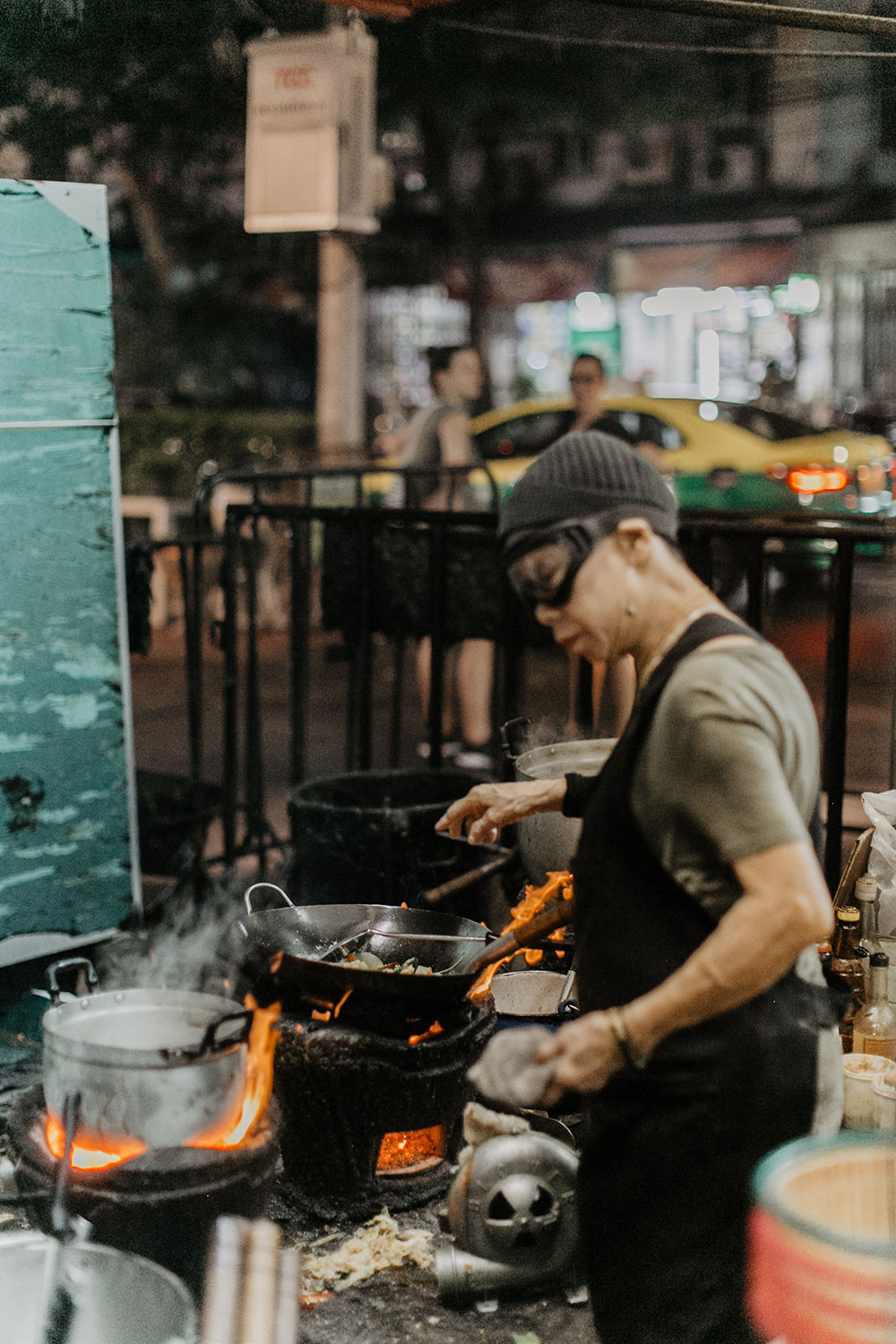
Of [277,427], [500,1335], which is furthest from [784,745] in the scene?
[277,427]

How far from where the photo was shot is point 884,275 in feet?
92.9

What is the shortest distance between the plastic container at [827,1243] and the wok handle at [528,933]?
937mm

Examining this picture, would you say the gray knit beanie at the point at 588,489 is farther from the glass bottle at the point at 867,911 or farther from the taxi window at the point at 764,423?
the taxi window at the point at 764,423

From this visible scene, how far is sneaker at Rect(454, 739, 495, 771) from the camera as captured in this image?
8664mm

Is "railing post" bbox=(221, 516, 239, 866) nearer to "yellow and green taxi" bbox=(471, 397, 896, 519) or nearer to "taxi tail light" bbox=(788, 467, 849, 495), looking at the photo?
"yellow and green taxi" bbox=(471, 397, 896, 519)

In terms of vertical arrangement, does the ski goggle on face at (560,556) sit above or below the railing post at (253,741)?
above

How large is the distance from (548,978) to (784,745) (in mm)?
2278

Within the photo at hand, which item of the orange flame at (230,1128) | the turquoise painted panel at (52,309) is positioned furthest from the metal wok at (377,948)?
the turquoise painted panel at (52,309)

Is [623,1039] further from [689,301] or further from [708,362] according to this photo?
[708,362]

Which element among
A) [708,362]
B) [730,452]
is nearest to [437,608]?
[730,452]

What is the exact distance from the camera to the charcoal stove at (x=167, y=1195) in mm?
3193

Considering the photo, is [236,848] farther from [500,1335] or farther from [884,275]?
[884,275]

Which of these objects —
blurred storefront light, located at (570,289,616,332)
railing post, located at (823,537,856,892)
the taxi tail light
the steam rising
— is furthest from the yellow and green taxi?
blurred storefront light, located at (570,289,616,332)

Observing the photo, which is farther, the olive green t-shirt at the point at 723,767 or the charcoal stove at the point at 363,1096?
the charcoal stove at the point at 363,1096
